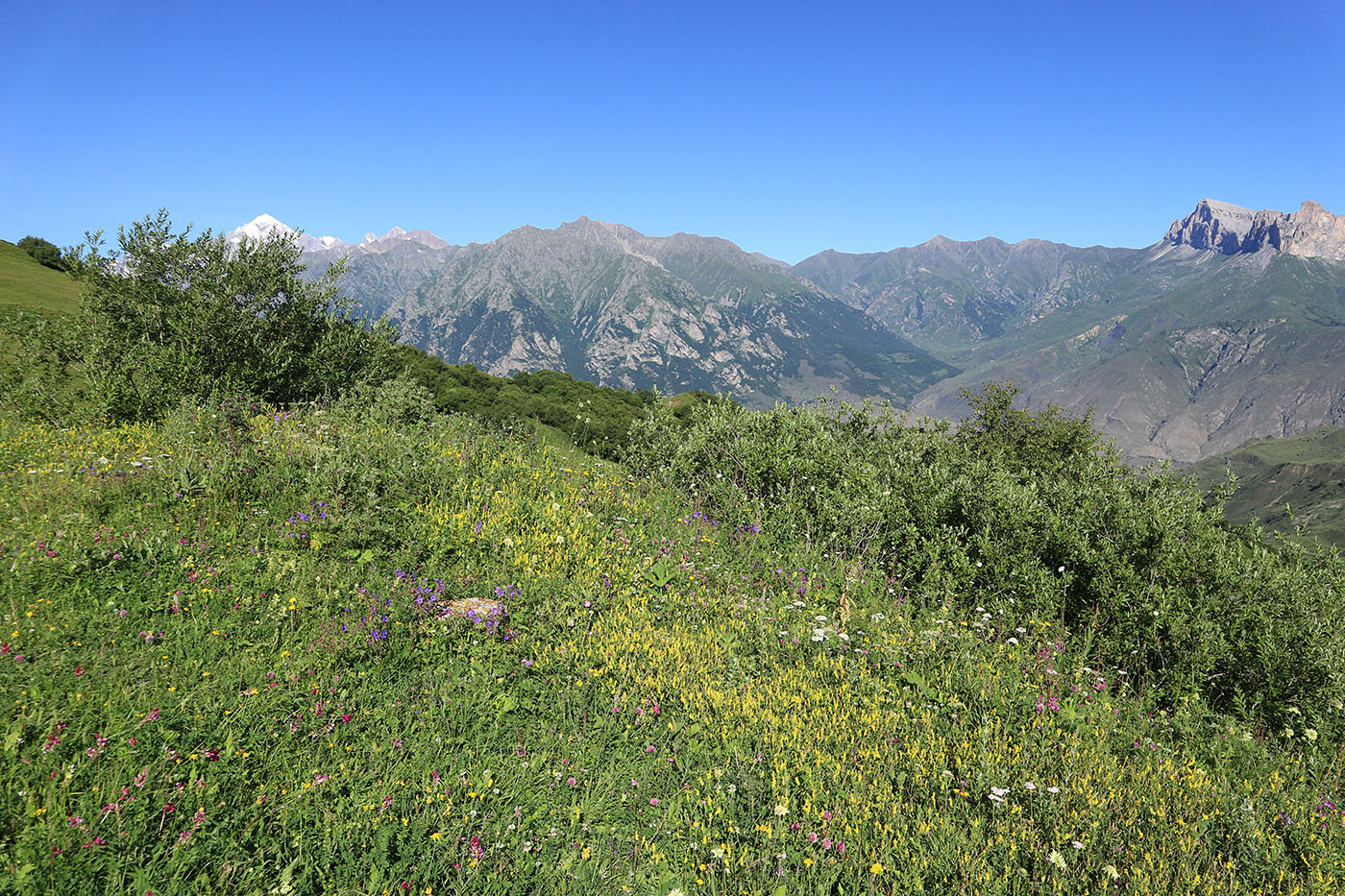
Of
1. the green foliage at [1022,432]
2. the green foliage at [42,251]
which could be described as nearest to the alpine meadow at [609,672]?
the green foliage at [1022,432]

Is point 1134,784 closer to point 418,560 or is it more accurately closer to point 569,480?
point 418,560

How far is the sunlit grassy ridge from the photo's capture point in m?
4.48

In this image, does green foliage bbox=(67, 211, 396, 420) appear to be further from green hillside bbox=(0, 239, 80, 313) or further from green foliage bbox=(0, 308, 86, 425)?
green hillside bbox=(0, 239, 80, 313)

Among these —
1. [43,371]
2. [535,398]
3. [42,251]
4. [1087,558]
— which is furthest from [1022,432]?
[42,251]

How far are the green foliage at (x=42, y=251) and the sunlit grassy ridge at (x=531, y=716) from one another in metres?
63.9

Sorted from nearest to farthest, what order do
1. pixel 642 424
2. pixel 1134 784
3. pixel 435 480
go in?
pixel 1134 784 → pixel 435 480 → pixel 642 424

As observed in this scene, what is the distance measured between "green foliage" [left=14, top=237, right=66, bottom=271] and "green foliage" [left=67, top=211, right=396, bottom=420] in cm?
5404

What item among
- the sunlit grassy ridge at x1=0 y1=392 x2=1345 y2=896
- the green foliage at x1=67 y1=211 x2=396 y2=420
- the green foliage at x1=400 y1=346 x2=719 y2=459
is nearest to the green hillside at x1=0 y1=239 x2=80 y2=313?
the green foliage at x1=400 y1=346 x2=719 y2=459

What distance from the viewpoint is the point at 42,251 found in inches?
2153

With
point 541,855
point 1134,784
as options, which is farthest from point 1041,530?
point 541,855

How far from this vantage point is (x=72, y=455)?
9164mm

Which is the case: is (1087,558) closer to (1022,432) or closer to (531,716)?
(531,716)

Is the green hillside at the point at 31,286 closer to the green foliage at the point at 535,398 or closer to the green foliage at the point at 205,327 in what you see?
the green foliage at the point at 535,398

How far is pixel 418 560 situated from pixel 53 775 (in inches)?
173
